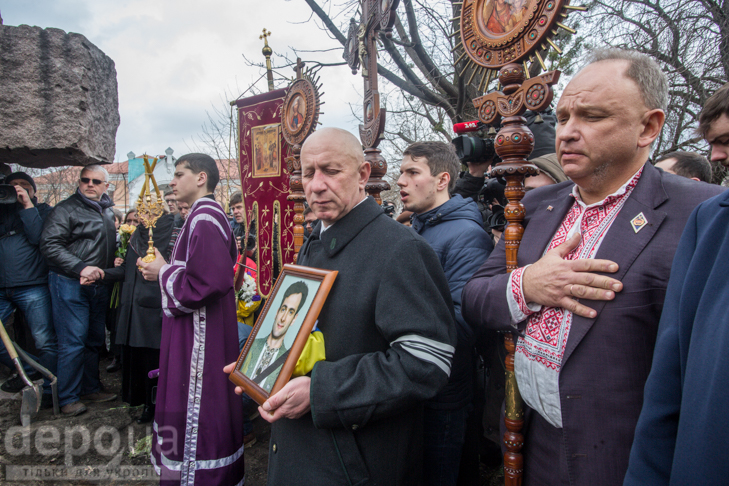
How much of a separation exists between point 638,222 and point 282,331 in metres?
1.22

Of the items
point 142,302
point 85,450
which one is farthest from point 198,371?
point 85,450

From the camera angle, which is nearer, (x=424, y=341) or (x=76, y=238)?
(x=424, y=341)

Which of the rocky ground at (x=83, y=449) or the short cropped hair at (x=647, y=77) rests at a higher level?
the short cropped hair at (x=647, y=77)

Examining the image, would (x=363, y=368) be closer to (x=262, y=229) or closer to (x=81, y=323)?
(x=262, y=229)

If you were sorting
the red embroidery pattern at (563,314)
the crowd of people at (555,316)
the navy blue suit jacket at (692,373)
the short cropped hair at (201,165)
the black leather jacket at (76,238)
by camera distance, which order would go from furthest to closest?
1. the black leather jacket at (76,238)
2. the short cropped hair at (201,165)
3. the red embroidery pattern at (563,314)
4. the crowd of people at (555,316)
5. the navy blue suit jacket at (692,373)

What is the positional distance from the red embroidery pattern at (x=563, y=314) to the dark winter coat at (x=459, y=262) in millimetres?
606

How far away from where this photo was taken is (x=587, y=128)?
4.16ft

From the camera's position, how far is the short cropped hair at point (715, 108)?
5.34ft

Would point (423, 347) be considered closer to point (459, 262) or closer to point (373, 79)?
point (459, 262)

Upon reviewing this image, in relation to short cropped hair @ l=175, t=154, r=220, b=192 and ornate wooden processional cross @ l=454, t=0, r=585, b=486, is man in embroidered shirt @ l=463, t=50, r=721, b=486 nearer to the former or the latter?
ornate wooden processional cross @ l=454, t=0, r=585, b=486

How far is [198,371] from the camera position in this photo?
2.50 m

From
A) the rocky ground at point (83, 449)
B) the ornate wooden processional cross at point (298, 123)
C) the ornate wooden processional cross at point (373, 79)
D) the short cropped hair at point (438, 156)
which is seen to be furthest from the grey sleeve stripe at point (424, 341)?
the rocky ground at point (83, 449)

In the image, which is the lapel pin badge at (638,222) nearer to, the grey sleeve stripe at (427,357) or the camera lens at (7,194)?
the grey sleeve stripe at (427,357)

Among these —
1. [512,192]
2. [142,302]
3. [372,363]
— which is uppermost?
[512,192]
